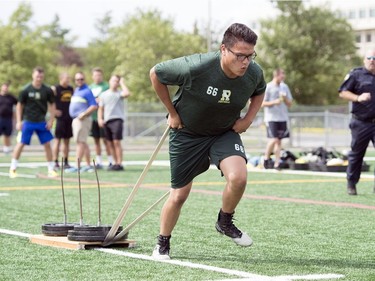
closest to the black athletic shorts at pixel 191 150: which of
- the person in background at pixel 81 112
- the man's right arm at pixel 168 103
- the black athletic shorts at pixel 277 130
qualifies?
the man's right arm at pixel 168 103

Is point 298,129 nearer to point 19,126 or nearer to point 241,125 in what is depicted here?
point 19,126

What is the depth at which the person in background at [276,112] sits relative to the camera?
19609 millimetres

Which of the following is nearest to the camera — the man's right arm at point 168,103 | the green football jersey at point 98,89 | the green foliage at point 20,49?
the man's right arm at point 168,103

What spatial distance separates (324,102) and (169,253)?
53276mm

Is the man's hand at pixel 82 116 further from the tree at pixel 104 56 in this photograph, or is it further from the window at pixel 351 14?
the window at pixel 351 14

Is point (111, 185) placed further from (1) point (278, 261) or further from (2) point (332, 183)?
(1) point (278, 261)

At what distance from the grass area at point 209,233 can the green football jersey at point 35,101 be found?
6.89 feet

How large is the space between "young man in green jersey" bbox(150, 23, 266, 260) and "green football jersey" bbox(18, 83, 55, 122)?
10503mm

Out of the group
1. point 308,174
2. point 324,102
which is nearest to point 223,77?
point 308,174

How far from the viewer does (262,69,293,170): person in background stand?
19.6 m

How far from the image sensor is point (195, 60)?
7.23 m

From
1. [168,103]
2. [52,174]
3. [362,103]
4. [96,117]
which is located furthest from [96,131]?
[168,103]

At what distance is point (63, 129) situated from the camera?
20594 millimetres

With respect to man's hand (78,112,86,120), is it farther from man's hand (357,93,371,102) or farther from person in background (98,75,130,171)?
man's hand (357,93,371,102)
